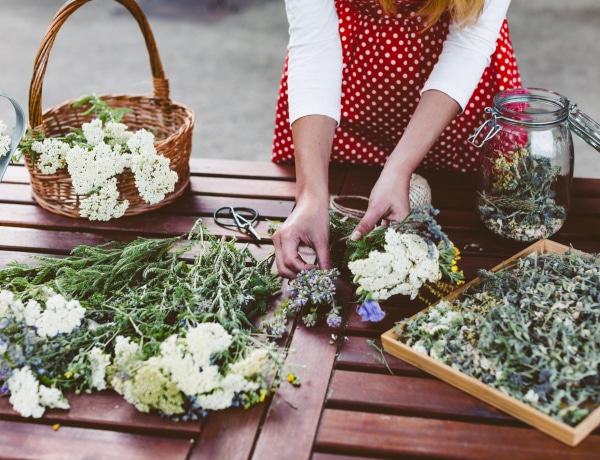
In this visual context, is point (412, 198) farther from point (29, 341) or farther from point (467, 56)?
point (29, 341)

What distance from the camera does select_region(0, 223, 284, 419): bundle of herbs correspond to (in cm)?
108

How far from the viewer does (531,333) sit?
1143 mm

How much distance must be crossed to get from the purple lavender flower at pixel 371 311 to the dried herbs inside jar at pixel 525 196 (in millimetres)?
428

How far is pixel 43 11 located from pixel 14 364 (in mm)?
5507

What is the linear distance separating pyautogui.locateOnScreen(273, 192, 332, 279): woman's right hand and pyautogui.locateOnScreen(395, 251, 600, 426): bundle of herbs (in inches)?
10.0

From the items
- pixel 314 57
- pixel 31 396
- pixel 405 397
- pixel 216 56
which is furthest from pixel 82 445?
pixel 216 56

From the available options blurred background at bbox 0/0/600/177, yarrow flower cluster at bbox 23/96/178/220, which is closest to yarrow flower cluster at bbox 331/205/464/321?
yarrow flower cluster at bbox 23/96/178/220

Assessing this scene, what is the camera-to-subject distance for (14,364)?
1152 millimetres

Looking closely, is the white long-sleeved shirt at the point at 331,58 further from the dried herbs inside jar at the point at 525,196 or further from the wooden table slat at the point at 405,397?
the wooden table slat at the point at 405,397

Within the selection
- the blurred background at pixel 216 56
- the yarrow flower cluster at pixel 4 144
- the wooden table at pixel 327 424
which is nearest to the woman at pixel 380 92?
the wooden table at pixel 327 424

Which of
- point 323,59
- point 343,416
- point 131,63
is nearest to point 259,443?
point 343,416

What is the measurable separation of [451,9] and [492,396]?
95 centimetres

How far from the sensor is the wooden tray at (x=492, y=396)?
1011mm

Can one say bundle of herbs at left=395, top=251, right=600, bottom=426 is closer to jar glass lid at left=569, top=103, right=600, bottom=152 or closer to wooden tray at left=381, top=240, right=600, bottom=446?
wooden tray at left=381, top=240, right=600, bottom=446
